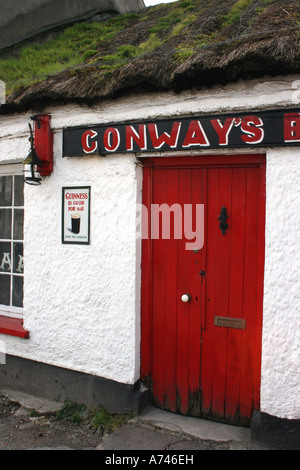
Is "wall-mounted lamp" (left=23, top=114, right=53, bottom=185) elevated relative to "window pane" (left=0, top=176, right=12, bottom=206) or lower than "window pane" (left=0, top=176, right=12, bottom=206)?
elevated

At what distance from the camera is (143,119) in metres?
3.68

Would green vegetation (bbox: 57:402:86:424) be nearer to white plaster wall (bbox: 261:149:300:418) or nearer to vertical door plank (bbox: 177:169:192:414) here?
vertical door plank (bbox: 177:169:192:414)

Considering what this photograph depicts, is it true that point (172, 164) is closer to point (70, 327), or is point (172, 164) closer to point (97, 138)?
point (97, 138)

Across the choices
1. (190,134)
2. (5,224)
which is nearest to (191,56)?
(190,134)

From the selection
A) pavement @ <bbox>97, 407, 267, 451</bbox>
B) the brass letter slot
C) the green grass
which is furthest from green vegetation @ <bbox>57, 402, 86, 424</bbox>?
the green grass

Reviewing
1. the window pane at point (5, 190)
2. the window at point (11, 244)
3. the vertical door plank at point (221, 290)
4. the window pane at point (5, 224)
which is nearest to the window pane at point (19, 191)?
the window at point (11, 244)

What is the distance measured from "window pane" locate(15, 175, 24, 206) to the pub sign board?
992 millimetres

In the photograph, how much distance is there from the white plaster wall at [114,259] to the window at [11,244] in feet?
1.21

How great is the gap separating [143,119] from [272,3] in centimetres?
249

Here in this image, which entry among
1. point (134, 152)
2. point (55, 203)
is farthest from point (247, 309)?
point (55, 203)

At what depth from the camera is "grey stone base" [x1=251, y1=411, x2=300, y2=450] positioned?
3.11 m

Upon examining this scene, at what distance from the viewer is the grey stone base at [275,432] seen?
3.11 m

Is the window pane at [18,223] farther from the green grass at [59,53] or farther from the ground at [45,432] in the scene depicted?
the ground at [45,432]

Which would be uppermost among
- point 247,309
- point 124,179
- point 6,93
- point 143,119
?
point 6,93
